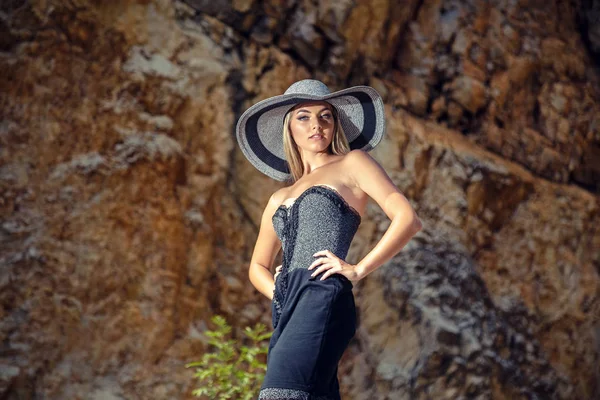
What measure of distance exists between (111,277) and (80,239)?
10.4 inches

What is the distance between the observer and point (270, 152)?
2586 mm

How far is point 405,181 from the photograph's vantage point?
15.4 feet

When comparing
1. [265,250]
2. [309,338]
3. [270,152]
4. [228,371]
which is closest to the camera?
[309,338]

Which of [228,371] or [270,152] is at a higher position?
[270,152]

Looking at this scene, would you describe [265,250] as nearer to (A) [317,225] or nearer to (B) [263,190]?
(A) [317,225]

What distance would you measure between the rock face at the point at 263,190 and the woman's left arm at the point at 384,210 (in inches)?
84.3

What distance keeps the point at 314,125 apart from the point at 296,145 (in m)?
0.14

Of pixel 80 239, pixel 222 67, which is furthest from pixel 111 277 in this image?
pixel 222 67

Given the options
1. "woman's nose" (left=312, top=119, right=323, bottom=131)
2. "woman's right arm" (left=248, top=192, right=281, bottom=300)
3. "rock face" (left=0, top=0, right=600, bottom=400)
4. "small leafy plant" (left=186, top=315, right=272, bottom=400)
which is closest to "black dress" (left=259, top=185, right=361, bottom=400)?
"woman's right arm" (left=248, top=192, right=281, bottom=300)

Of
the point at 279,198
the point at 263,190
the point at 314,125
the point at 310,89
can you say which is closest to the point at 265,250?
the point at 279,198

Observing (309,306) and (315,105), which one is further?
(315,105)

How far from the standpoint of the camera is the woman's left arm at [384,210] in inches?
84.0

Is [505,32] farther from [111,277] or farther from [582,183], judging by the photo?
[111,277]

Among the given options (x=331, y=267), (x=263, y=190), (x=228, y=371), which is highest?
(x=331, y=267)
